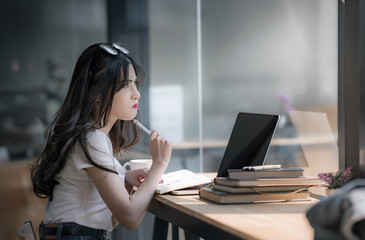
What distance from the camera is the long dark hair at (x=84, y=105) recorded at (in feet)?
5.35

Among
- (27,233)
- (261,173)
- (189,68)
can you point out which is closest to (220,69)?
(189,68)

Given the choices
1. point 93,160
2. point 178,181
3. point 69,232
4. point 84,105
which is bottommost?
point 69,232

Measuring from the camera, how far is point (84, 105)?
1686 millimetres

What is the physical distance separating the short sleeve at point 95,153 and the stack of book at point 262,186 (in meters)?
0.33

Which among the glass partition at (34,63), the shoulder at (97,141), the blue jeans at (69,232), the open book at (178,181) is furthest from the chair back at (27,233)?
the glass partition at (34,63)

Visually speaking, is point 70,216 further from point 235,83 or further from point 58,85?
point 235,83

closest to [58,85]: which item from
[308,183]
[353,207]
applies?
[308,183]

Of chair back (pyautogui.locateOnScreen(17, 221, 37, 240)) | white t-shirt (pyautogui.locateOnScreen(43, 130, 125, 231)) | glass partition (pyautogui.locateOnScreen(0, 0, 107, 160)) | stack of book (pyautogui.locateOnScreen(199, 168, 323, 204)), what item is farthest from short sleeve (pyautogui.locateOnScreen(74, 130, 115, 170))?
glass partition (pyautogui.locateOnScreen(0, 0, 107, 160))

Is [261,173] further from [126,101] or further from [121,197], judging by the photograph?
[126,101]

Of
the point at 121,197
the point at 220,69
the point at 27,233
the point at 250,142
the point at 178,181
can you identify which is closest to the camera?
the point at 27,233

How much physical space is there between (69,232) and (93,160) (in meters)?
0.23

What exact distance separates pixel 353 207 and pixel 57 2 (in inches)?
91.5

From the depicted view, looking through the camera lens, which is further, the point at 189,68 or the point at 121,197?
the point at 189,68

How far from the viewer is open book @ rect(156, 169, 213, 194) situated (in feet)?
5.38
